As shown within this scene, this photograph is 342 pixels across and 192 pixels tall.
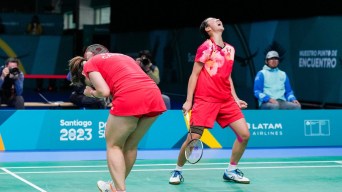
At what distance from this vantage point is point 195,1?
80.9 ft

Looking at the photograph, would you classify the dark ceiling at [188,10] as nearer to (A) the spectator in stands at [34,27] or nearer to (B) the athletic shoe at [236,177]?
(A) the spectator in stands at [34,27]

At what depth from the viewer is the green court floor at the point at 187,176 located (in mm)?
8164

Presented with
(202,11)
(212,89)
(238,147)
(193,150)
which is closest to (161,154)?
(238,147)

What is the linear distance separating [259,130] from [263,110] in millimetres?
322

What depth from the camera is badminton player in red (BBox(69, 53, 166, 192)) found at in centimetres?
647

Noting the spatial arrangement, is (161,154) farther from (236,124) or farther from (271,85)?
(236,124)

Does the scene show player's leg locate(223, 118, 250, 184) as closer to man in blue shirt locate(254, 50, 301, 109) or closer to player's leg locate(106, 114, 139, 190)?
player's leg locate(106, 114, 139, 190)

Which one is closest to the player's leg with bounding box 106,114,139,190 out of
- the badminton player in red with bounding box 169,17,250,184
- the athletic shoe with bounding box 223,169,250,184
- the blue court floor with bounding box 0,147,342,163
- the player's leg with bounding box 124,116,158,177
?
the player's leg with bounding box 124,116,158,177

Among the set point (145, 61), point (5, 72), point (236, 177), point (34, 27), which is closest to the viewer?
point (236, 177)

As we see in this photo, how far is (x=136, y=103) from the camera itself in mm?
6473

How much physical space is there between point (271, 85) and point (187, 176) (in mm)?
3763

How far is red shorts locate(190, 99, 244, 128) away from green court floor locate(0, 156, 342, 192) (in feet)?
2.20

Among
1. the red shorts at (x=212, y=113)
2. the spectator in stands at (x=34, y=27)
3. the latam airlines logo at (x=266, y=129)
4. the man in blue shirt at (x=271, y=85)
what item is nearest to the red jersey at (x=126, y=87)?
the red shorts at (x=212, y=113)

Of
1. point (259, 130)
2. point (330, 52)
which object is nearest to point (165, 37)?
point (330, 52)
